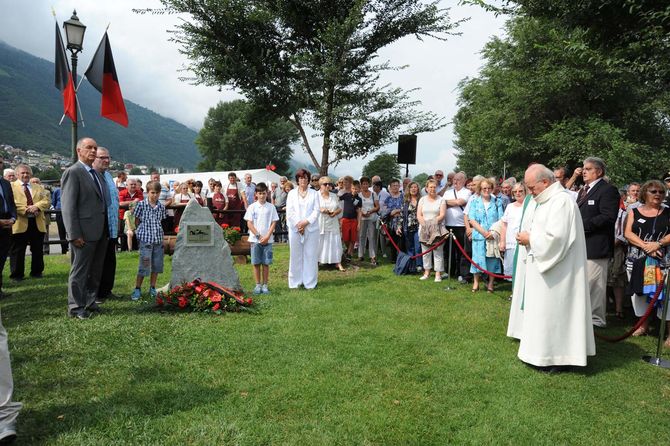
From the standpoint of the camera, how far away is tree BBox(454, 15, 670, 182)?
23.9 m

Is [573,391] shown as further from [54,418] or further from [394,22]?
[394,22]

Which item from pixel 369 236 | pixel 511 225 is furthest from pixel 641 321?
pixel 369 236

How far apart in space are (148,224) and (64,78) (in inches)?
212

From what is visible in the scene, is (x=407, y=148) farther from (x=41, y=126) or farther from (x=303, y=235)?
(x=41, y=126)

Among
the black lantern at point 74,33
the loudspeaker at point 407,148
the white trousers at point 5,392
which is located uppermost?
the black lantern at point 74,33

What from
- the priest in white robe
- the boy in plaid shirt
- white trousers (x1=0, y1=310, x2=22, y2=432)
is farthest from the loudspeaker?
white trousers (x1=0, y1=310, x2=22, y2=432)

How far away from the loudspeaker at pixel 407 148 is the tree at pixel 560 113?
14.0 metres

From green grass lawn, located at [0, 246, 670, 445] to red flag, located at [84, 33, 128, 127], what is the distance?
184 inches

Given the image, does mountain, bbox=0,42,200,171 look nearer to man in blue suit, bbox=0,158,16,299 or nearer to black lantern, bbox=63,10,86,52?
black lantern, bbox=63,10,86,52

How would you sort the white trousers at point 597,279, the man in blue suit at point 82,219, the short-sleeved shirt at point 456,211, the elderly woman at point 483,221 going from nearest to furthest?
the man in blue suit at point 82,219
the white trousers at point 597,279
the elderly woman at point 483,221
the short-sleeved shirt at point 456,211

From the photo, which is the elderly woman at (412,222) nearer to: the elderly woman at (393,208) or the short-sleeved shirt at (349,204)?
the elderly woman at (393,208)

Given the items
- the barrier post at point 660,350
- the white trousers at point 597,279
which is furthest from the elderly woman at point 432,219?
the barrier post at point 660,350

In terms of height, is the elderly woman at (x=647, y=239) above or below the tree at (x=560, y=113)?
below

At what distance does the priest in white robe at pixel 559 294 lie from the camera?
482 centimetres
